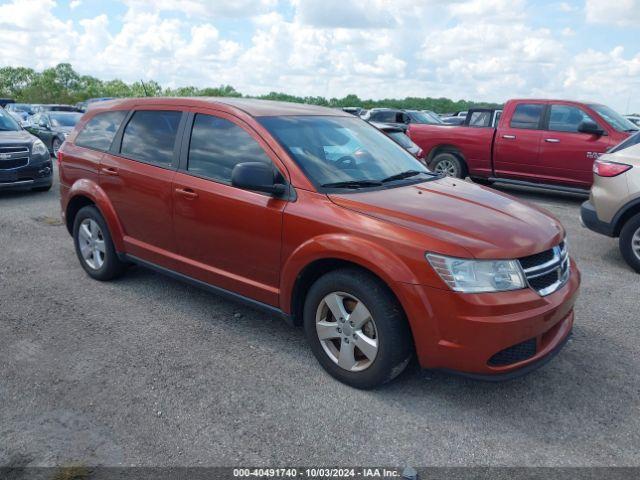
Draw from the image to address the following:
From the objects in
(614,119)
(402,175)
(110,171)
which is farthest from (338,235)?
(614,119)

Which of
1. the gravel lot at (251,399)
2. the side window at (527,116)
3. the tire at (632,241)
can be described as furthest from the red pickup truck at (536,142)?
the gravel lot at (251,399)

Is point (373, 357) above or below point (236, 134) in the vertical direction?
below

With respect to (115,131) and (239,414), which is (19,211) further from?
(239,414)

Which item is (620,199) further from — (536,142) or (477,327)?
(536,142)

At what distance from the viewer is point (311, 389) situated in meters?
3.46

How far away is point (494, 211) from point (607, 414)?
1.36m

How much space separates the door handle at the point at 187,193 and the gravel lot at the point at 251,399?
1.02 metres

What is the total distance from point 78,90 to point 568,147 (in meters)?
78.2

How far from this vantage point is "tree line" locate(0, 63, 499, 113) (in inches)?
2109

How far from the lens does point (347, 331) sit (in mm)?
3395

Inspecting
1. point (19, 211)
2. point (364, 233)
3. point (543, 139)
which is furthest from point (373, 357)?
point (543, 139)

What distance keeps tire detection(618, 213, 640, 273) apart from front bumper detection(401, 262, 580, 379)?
3.42 m

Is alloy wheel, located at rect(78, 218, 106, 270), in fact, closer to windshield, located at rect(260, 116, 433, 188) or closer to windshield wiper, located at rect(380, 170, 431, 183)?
windshield, located at rect(260, 116, 433, 188)

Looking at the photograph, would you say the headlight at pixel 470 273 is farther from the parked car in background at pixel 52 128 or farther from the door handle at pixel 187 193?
the parked car in background at pixel 52 128
